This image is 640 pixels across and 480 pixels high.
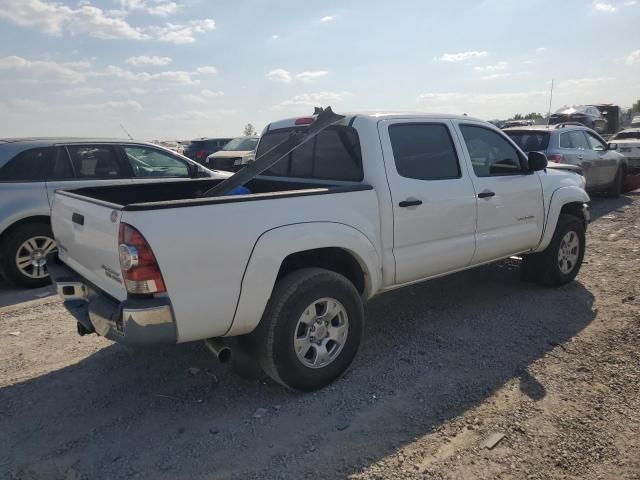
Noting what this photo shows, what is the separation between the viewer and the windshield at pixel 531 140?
10.0 meters

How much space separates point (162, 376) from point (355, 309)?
154 centimetres

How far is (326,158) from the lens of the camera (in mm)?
4238

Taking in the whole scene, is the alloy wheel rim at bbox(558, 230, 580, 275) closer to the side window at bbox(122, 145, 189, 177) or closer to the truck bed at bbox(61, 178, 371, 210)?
the truck bed at bbox(61, 178, 371, 210)

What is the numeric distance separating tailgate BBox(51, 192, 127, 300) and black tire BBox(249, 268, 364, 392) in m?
0.88

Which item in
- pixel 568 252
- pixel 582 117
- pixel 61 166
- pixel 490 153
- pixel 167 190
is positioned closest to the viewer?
pixel 167 190

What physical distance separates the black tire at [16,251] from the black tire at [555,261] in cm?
555

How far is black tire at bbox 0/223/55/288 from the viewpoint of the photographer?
5824 millimetres

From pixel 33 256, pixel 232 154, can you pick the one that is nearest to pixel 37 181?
pixel 33 256

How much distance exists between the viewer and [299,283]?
3.27 m

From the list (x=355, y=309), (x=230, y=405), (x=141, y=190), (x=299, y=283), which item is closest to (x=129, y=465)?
(x=230, y=405)

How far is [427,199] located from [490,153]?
119 centimetres

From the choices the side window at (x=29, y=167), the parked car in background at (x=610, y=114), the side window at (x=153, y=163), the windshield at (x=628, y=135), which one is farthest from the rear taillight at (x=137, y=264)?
the parked car in background at (x=610, y=114)

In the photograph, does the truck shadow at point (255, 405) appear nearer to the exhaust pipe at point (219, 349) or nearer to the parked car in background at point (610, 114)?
the exhaust pipe at point (219, 349)

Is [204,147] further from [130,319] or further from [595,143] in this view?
[130,319]
